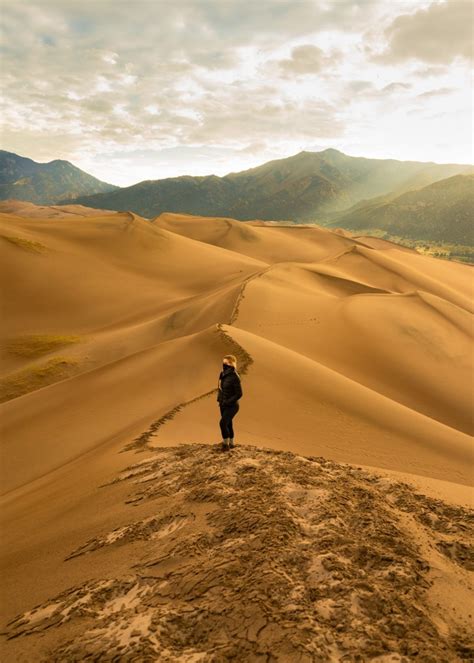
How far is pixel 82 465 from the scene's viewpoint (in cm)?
734

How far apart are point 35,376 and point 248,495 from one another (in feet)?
53.0

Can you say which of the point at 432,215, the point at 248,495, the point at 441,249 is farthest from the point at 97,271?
the point at 432,215

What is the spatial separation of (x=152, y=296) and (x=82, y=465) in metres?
23.8

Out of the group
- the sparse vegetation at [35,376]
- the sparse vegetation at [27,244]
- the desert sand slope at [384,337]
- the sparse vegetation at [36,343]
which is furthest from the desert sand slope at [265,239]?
the sparse vegetation at [35,376]

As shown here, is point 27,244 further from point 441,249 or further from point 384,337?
point 441,249

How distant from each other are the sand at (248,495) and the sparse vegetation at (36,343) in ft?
3.80

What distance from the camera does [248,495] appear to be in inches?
178

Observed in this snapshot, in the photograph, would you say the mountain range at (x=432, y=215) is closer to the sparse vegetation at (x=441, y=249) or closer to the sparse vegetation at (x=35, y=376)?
the sparse vegetation at (x=441, y=249)

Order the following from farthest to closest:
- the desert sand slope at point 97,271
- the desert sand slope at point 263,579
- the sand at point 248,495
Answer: the desert sand slope at point 97,271
the sand at point 248,495
the desert sand slope at point 263,579

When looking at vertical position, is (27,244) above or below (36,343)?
above

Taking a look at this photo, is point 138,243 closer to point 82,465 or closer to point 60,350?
point 60,350

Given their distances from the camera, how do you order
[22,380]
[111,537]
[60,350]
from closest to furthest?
[111,537], [22,380], [60,350]

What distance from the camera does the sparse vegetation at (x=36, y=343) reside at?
2181 cm

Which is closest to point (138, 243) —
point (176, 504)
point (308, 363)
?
point (308, 363)
